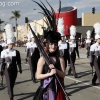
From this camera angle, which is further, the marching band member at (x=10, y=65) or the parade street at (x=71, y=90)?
the parade street at (x=71, y=90)

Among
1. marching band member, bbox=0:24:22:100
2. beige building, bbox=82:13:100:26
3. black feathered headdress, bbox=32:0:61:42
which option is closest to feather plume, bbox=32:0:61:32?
black feathered headdress, bbox=32:0:61:42

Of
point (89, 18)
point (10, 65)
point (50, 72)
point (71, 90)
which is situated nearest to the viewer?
point (50, 72)

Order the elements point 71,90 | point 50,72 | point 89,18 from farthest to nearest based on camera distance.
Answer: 1. point 89,18
2. point 71,90
3. point 50,72

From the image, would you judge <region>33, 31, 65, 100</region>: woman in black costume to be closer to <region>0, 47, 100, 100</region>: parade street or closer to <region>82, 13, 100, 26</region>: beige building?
<region>0, 47, 100, 100</region>: parade street

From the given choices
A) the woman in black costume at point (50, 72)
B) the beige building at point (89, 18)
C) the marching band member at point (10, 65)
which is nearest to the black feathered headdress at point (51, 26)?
the woman in black costume at point (50, 72)

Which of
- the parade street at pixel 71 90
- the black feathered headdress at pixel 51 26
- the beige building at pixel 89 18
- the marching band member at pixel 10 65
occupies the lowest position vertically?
the parade street at pixel 71 90

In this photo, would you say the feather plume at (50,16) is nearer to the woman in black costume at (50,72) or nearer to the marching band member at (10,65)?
the woman in black costume at (50,72)

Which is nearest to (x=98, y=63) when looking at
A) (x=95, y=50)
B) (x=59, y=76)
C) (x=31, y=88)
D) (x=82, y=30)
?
(x=95, y=50)

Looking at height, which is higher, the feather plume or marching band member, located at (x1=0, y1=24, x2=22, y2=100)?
the feather plume

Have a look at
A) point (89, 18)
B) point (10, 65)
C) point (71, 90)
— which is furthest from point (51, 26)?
point (89, 18)

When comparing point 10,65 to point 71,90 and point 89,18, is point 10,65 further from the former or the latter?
point 89,18

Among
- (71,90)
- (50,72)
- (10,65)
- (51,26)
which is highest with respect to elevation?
(51,26)

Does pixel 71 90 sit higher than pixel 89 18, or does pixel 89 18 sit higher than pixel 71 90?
pixel 89 18

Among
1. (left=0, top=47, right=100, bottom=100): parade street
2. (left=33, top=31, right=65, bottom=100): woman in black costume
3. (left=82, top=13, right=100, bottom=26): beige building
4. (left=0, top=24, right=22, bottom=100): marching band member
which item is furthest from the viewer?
(left=82, top=13, right=100, bottom=26): beige building
